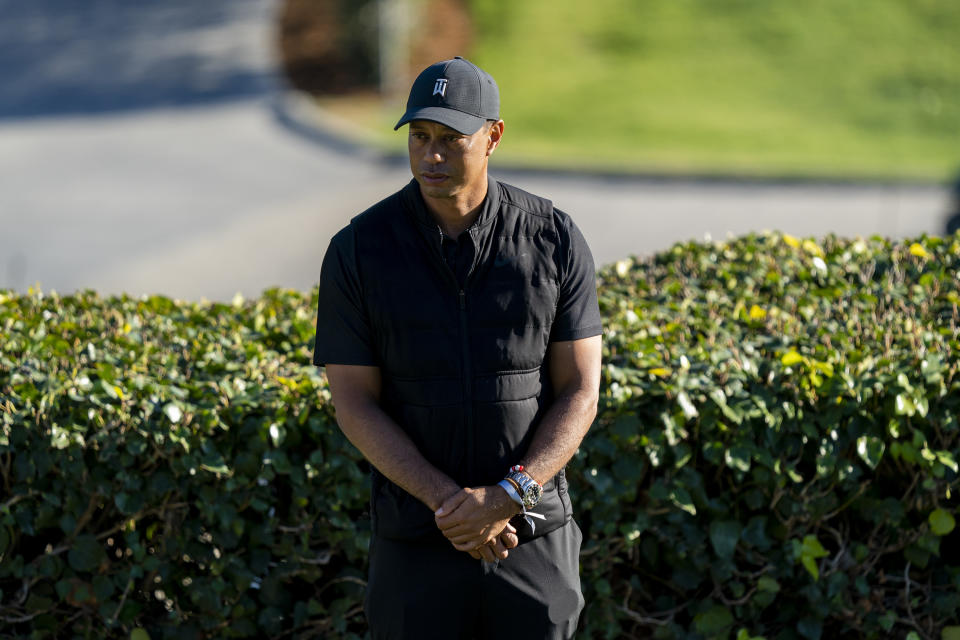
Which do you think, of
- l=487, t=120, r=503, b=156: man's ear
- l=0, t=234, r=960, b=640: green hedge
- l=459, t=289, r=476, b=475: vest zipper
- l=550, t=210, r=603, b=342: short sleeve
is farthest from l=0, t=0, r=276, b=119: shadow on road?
l=459, t=289, r=476, b=475: vest zipper

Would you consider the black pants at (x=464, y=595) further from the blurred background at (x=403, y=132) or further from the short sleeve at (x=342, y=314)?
the blurred background at (x=403, y=132)

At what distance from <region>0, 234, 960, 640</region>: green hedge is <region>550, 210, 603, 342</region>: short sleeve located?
0.66m

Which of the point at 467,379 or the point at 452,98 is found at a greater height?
the point at 452,98

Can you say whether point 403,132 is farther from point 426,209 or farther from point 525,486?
point 525,486

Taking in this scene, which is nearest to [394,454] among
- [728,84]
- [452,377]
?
[452,377]

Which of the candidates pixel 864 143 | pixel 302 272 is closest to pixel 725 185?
pixel 864 143

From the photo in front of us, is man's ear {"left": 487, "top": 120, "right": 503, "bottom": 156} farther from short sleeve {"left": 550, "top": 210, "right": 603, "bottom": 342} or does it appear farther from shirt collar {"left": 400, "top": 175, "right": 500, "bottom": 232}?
short sleeve {"left": 550, "top": 210, "right": 603, "bottom": 342}

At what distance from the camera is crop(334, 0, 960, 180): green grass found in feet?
60.6

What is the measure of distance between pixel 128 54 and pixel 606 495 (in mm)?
21452

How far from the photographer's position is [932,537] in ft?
12.4

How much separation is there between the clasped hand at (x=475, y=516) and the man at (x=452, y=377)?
19 millimetres

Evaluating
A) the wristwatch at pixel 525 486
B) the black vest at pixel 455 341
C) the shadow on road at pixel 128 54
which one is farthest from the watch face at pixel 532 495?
the shadow on road at pixel 128 54

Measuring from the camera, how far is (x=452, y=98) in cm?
285

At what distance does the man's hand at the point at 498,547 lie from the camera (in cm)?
288
